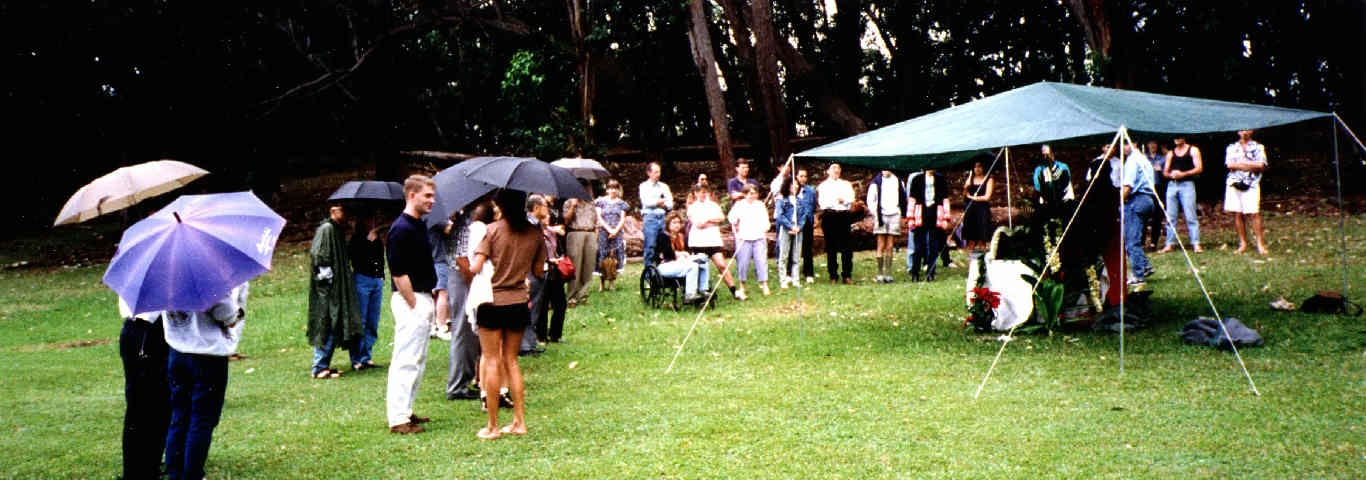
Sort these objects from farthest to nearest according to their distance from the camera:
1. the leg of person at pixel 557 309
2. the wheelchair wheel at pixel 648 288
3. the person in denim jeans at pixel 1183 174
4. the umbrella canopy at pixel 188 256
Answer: the person in denim jeans at pixel 1183 174 → the wheelchair wheel at pixel 648 288 → the leg of person at pixel 557 309 → the umbrella canopy at pixel 188 256

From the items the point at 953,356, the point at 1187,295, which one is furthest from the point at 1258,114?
the point at 953,356

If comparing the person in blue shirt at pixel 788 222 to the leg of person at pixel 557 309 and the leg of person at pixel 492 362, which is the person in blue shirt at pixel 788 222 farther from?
the leg of person at pixel 492 362

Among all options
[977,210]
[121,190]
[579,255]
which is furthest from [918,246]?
[121,190]

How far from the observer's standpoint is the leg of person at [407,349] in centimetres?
712

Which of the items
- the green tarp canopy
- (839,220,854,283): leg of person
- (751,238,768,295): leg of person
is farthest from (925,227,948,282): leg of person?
the green tarp canopy

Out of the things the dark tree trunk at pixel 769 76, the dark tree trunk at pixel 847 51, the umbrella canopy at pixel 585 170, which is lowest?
the umbrella canopy at pixel 585 170

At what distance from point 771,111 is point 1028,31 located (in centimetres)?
1259

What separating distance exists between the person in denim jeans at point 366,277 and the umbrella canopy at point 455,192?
2380 mm

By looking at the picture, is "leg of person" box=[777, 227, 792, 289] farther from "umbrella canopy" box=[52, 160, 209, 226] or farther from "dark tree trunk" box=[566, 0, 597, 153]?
"umbrella canopy" box=[52, 160, 209, 226]

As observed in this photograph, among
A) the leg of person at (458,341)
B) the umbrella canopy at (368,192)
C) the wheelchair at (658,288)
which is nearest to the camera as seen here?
the leg of person at (458,341)

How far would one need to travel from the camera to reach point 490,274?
22.6ft

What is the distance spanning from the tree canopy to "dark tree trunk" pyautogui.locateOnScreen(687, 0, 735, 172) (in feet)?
0.16

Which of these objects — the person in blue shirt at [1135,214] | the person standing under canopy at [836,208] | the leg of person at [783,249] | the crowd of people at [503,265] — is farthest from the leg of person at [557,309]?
the person in blue shirt at [1135,214]

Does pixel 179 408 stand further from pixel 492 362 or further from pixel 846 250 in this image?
pixel 846 250
